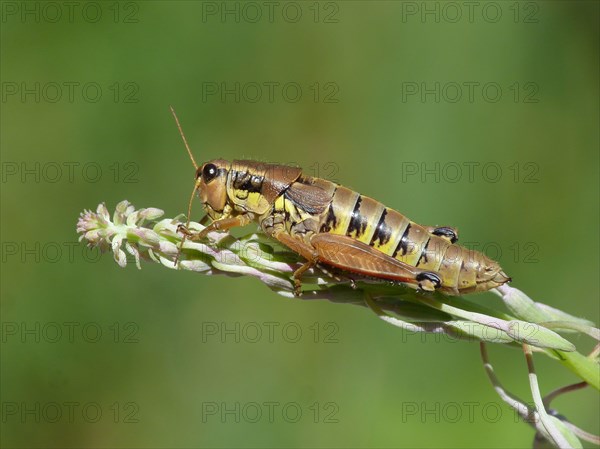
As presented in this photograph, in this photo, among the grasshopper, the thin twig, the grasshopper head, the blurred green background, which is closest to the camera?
the thin twig

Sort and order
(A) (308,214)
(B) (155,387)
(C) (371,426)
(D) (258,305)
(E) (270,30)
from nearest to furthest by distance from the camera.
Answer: (A) (308,214)
(C) (371,426)
(B) (155,387)
(D) (258,305)
(E) (270,30)

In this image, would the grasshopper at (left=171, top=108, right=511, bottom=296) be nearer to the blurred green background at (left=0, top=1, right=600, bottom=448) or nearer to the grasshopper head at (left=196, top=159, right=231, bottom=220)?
the grasshopper head at (left=196, top=159, right=231, bottom=220)

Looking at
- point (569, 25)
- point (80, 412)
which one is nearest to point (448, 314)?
point (80, 412)

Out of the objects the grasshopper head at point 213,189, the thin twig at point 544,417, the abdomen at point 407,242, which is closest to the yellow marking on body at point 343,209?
the abdomen at point 407,242

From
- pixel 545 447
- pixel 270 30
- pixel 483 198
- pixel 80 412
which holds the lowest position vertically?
pixel 80 412

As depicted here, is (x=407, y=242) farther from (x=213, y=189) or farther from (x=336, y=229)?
(x=213, y=189)

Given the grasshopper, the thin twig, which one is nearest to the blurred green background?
the grasshopper

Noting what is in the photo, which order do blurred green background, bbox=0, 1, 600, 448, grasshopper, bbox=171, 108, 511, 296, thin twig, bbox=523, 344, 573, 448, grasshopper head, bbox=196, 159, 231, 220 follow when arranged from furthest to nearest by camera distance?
blurred green background, bbox=0, 1, 600, 448 → grasshopper head, bbox=196, 159, 231, 220 → grasshopper, bbox=171, 108, 511, 296 → thin twig, bbox=523, 344, 573, 448

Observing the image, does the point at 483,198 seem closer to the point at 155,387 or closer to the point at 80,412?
the point at 155,387

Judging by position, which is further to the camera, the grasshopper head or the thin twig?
the grasshopper head
